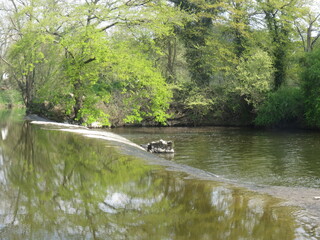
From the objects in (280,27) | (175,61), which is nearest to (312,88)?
(280,27)

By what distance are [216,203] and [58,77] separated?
20038mm

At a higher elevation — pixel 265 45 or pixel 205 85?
pixel 265 45

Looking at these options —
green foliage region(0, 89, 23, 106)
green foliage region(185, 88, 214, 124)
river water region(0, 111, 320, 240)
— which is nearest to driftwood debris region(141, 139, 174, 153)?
river water region(0, 111, 320, 240)

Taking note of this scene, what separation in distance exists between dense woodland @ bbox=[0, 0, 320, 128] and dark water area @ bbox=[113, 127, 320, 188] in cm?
506

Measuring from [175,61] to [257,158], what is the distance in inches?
963

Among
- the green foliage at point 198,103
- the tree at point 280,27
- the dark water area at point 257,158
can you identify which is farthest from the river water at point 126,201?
the tree at point 280,27

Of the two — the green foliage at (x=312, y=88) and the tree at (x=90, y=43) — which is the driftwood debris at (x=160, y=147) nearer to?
the tree at (x=90, y=43)

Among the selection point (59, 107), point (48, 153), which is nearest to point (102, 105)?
point (59, 107)

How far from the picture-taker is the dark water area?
13243 millimetres

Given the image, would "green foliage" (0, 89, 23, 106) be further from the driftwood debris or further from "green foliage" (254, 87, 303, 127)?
the driftwood debris

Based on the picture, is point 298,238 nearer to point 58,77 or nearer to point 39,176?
point 39,176

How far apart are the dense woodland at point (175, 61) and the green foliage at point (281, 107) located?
83 mm

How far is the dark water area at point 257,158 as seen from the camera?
13243 millimetres

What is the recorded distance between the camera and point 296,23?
3978 centimetres
